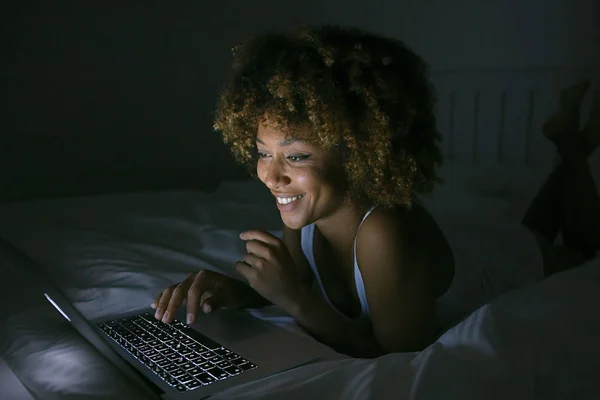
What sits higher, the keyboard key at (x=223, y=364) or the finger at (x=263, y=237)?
the finger at (x=263, y=237)

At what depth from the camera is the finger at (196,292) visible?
0.71 meters

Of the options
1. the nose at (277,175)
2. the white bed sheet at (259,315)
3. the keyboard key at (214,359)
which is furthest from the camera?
the nose at (277,175)

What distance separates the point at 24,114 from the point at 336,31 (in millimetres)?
776

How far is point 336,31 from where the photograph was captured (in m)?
0.73

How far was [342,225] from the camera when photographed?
81 cm

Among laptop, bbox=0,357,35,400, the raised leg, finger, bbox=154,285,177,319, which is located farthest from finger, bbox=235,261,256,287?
the raised leg

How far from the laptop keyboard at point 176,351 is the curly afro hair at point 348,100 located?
0.88 feet

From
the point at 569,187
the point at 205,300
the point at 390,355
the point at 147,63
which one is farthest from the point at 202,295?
the point at 569,187

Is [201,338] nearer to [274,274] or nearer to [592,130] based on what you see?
[274,274]

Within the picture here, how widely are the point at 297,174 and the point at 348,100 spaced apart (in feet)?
0.36

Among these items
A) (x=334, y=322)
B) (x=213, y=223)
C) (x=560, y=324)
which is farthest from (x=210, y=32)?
(x=560, y=324)

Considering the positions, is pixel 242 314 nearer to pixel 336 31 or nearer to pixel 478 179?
pixel 336 31

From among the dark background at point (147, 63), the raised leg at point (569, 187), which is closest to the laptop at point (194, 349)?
the dark background at point (147, 63)

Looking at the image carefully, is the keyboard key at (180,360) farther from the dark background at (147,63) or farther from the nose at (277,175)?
the dark background at (147,63)
